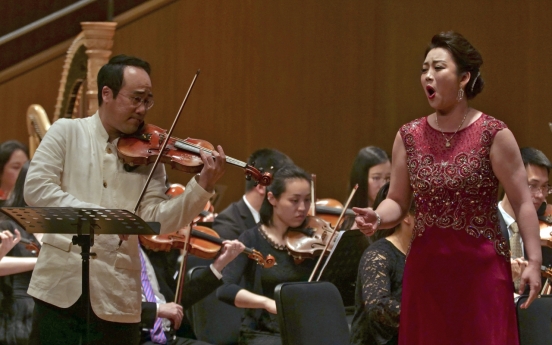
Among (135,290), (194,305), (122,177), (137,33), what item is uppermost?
(137,33)

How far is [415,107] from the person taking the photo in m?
5.87

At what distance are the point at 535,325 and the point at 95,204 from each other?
137cm

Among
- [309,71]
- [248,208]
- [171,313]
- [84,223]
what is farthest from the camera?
[309,71]

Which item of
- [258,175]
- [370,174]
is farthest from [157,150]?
[370,174]

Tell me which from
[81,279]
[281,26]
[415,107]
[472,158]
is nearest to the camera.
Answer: [472,158]

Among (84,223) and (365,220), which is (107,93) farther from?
(365,220)

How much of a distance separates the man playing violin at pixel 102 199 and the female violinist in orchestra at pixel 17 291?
96cm

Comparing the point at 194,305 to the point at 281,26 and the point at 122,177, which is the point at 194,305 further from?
the point at 281,26

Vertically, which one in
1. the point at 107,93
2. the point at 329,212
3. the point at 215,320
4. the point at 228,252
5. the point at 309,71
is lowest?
the point at 215,320

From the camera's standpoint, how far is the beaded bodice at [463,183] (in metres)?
2.23

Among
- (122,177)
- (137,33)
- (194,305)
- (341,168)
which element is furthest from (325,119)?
(122,177)

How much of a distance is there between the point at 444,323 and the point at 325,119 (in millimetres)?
4004

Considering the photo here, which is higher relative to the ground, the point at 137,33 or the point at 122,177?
the point at 137,33

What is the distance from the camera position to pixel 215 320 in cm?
386
